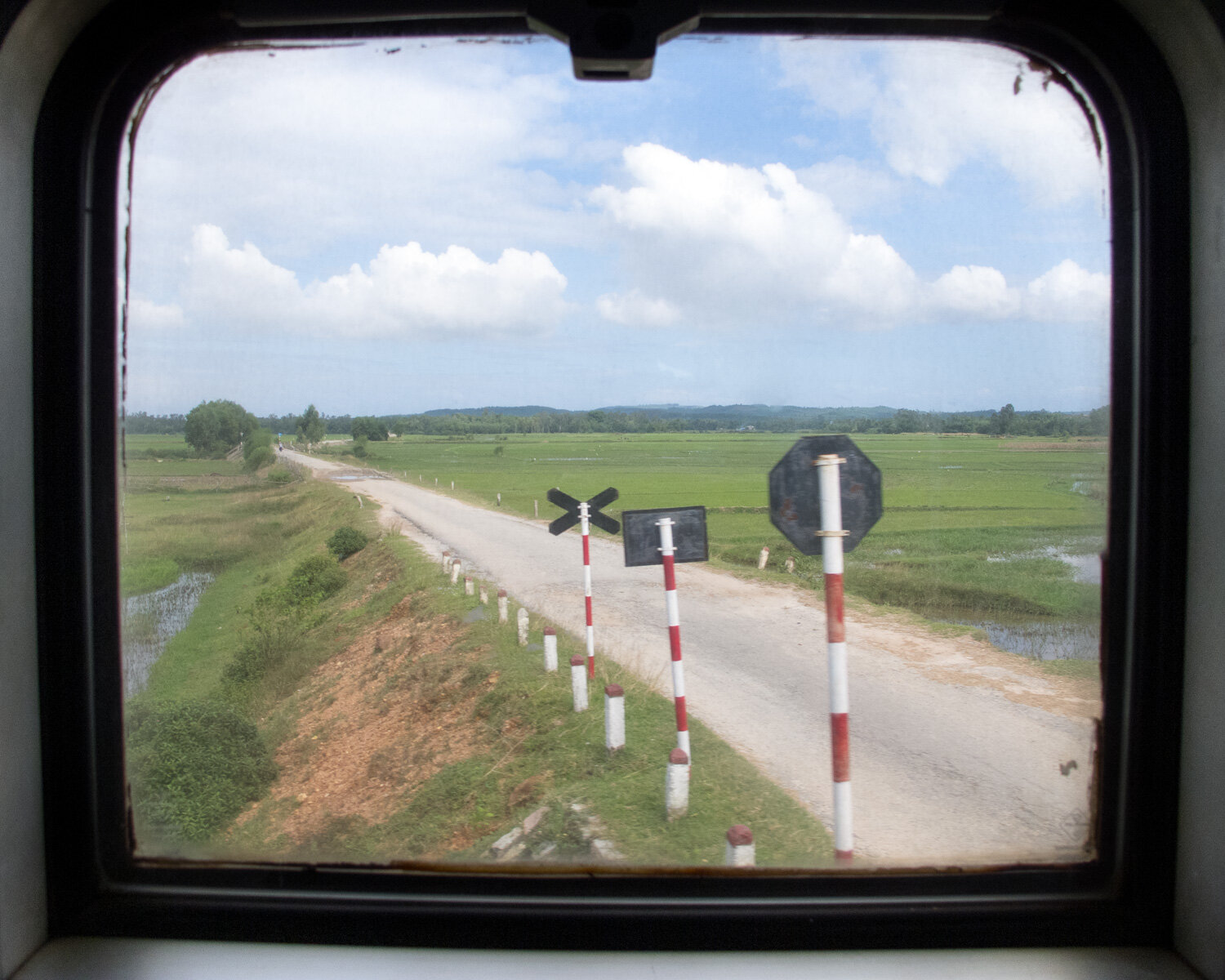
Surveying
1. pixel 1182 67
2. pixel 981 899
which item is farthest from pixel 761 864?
pixel 1182 67

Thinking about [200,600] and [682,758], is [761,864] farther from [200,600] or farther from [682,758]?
[200,600]

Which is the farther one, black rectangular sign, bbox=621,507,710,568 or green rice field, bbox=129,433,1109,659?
black rectangular sign, bbox=621,507,710,568

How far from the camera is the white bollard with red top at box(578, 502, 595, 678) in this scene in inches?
66.4

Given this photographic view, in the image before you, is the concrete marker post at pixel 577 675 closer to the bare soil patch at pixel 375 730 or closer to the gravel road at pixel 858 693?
the gravel road at pixel 858 693

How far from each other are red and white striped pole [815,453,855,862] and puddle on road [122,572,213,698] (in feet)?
4.08

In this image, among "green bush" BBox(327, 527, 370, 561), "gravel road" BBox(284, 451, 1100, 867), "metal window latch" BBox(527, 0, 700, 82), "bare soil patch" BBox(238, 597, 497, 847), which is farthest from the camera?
"green bush" BBox(327, 527, 370, 561)

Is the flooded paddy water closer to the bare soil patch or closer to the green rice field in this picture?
the green rice field

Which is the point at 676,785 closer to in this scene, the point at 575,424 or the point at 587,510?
the point at 587,510

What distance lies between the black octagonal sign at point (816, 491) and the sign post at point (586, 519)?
482mm

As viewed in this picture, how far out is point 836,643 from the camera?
1.27 meters

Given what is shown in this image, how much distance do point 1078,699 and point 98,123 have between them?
2.10 meters

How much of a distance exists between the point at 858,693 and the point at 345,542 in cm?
127

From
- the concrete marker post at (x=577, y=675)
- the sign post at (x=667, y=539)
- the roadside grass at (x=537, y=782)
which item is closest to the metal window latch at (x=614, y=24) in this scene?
the sign post at (x=667, y=539)

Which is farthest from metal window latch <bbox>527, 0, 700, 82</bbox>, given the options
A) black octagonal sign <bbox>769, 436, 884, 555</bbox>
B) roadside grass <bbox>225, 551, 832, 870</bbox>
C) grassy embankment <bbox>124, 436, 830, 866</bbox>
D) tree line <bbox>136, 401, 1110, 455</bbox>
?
roadside grass <bbox>225, 551, 832, 870</bbox>
